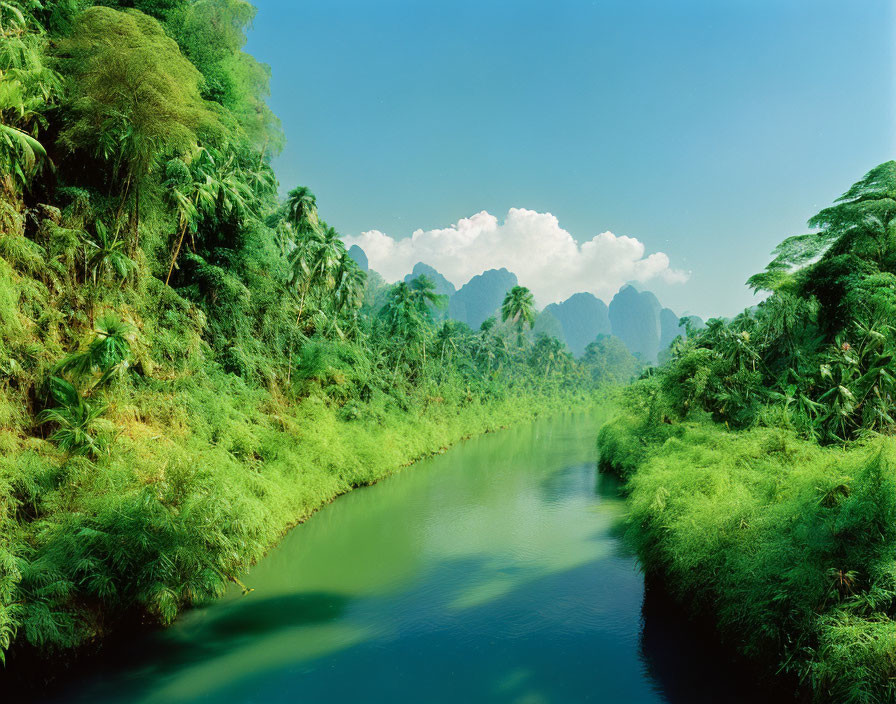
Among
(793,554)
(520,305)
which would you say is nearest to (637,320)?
(520,305)

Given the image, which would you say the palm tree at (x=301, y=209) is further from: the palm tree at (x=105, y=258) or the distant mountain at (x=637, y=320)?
the distant mountain at (x=637, y=320)

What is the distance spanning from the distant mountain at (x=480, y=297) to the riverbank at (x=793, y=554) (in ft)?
385

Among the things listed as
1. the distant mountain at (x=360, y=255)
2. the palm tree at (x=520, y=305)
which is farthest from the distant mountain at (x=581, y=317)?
the palm tree at (x=520, y=305)

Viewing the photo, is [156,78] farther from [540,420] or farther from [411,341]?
[540,420]

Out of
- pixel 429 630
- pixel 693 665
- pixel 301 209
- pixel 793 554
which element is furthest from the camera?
pixel 301 209

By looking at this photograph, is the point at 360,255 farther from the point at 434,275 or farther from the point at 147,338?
the point at 147,338

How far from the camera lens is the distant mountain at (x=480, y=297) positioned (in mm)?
128375

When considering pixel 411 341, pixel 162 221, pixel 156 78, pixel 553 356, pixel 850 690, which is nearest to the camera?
pixel 850 690

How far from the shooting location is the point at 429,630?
29.1 feet

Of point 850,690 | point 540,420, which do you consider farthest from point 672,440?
point 540,420

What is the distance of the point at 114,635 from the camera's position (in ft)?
26.0

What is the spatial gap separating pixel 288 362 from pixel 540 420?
3144 centimetres

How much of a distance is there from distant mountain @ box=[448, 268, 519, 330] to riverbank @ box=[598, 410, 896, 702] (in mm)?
117413

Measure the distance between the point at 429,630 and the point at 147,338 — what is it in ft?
31.9
